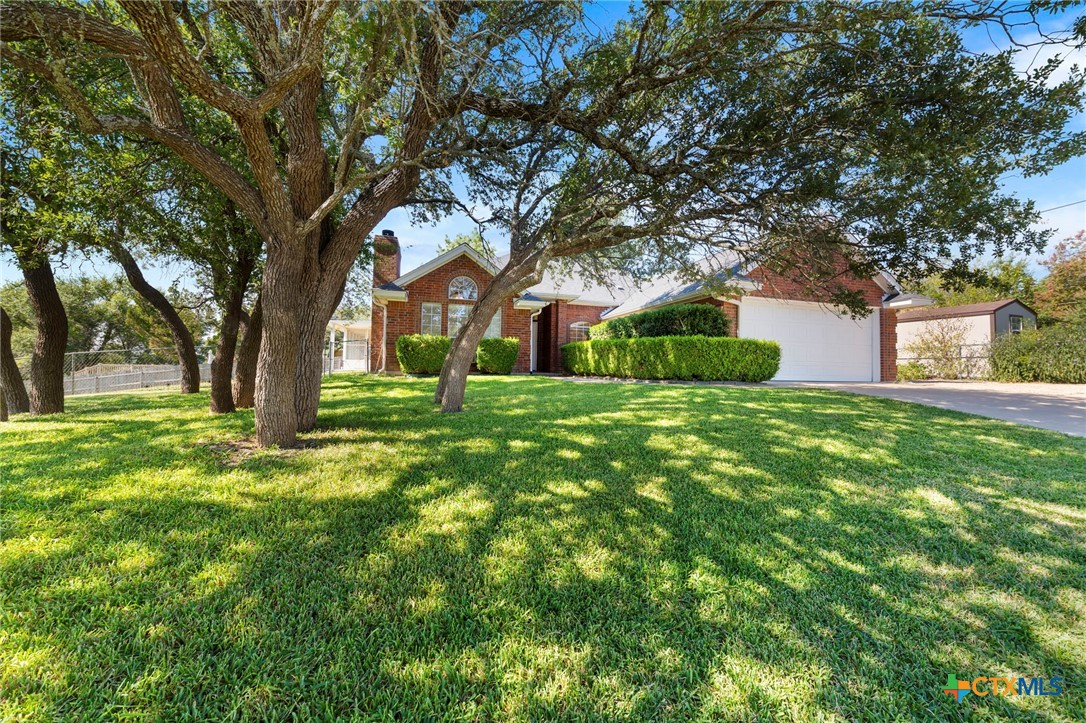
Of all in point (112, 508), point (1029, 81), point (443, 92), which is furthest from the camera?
point (443, 92)

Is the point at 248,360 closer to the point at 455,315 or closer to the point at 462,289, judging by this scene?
the point at 455,315

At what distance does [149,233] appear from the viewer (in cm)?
663

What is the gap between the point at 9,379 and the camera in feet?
22.0

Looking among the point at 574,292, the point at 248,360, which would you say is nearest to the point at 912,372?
the point at 574,292

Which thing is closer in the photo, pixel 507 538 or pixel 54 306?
pixel 507 538

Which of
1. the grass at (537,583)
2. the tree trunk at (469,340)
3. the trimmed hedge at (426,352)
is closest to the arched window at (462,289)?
the trimmed hedge at (426,352)

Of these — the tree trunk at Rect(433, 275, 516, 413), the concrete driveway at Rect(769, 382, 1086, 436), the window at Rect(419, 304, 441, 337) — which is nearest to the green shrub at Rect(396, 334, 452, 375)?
the window at Rect(419, 304, 441, 337)

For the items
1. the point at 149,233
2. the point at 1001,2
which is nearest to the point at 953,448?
the point at 1001,2

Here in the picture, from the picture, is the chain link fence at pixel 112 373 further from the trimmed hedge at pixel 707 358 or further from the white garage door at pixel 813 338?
the white garage door at pixel 813 338

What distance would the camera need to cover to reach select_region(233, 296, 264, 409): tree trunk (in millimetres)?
6969

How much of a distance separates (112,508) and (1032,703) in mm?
4854

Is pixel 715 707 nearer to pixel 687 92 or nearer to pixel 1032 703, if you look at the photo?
pixel 1032 703

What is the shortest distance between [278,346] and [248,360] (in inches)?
154

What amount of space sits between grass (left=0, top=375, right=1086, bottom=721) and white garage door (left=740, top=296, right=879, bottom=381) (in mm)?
9389
